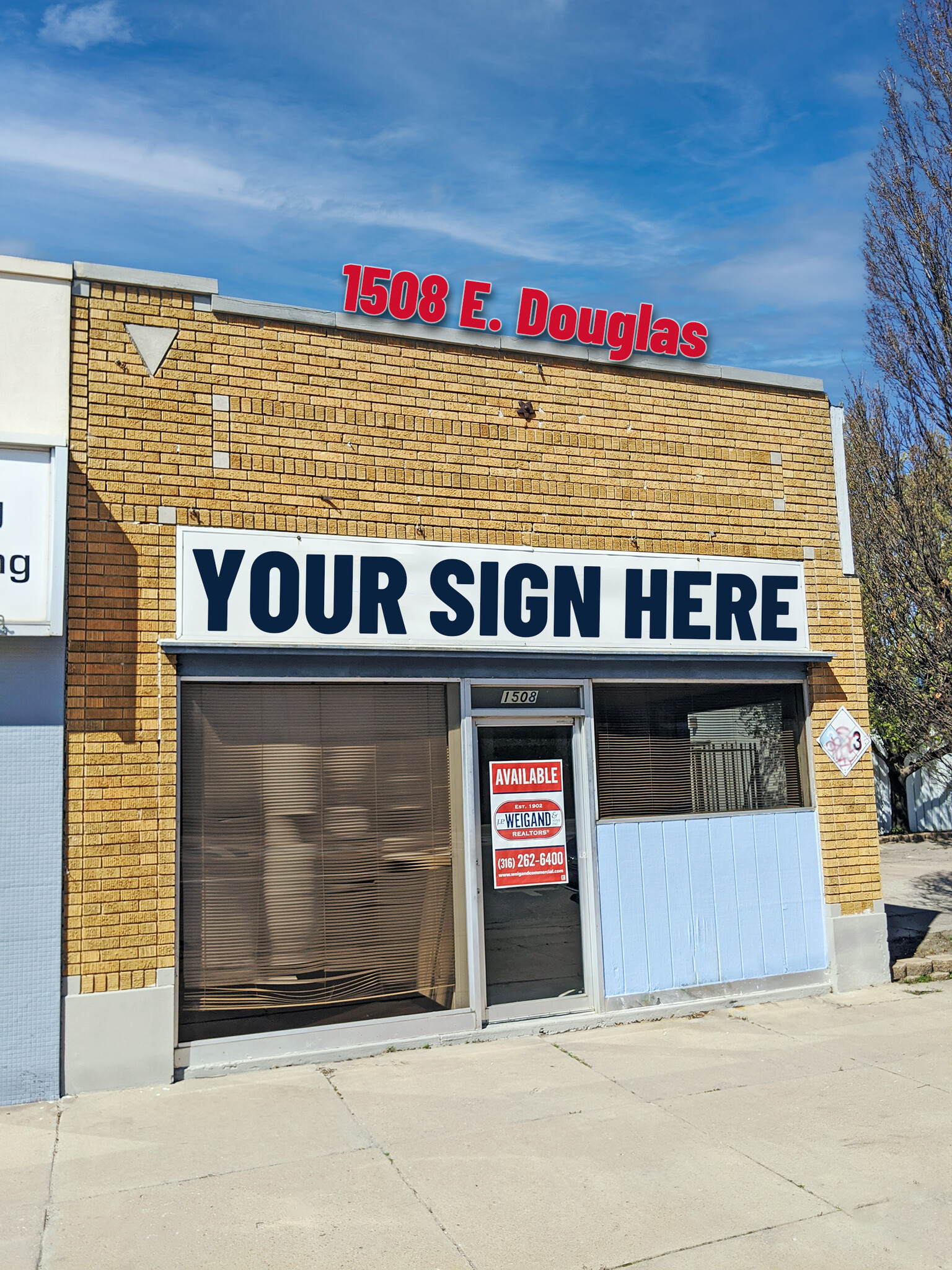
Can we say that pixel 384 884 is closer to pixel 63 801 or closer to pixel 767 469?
pixel 63 801

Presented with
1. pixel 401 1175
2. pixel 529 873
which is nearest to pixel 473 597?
pixel 529 873

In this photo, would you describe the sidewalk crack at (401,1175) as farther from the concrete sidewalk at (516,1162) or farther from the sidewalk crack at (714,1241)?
the sidewalk crack at (714,1241)

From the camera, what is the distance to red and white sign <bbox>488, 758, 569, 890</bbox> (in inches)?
342

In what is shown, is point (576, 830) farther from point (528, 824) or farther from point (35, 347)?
point (35, 347)

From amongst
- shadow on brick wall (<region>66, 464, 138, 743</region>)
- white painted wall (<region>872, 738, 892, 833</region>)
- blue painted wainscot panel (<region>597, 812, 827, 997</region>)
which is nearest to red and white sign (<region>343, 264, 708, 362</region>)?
shadow on brick wall (<region>66, 464, 138, 743</region>)

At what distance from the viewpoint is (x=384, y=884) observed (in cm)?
821

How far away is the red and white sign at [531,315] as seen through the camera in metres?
8.80

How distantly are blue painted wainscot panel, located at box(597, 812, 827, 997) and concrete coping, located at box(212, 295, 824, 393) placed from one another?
4264 millimetres

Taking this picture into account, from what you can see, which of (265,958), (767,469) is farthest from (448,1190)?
(767,469)

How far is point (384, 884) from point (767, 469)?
5.53 metres

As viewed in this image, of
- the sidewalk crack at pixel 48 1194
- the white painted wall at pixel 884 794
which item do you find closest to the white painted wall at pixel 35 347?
the sidewalk crack at pixel 48 1194

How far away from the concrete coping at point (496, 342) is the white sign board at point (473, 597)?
183cm

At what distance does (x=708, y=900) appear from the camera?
9.31 meters

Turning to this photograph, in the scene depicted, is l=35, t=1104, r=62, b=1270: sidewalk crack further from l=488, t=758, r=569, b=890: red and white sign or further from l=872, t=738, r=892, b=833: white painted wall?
l=872, t=738, r=892, b=833: white painted wall
